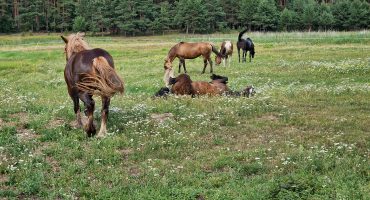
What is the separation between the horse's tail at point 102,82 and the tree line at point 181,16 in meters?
101

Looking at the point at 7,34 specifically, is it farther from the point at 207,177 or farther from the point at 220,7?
the point at 207,177

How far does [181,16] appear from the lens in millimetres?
115000

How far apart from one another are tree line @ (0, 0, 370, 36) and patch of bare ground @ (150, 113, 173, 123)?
9824 cm

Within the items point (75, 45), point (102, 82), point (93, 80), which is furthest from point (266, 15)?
point (102, 82)

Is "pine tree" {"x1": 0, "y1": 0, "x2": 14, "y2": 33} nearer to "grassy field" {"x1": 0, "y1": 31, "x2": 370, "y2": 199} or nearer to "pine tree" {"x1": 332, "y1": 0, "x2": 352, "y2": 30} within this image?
"pine tree" {"x1": 332, "y1": 0, "x2": 352, "y2": 30}

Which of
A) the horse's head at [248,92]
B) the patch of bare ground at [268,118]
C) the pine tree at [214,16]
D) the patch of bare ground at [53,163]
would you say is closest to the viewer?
the patch of bare ground at [53,163]

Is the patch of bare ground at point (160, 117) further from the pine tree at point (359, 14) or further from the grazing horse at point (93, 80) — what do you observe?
the pine tree at point (359, 14)

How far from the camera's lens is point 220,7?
396 feet

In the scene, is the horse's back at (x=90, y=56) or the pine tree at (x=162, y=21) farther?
the pine tree at (x=162, y=21)

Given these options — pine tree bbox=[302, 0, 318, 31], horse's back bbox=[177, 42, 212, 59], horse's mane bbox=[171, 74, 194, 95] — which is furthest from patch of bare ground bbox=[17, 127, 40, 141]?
pine tree bbox=[302, 0, 318, 31]

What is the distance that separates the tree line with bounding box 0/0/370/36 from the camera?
108938mm

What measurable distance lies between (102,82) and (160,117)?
10.2 feet

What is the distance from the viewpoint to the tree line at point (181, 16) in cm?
10894

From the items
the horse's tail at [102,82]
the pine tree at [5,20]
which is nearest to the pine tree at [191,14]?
the pine tree at [5,20]
